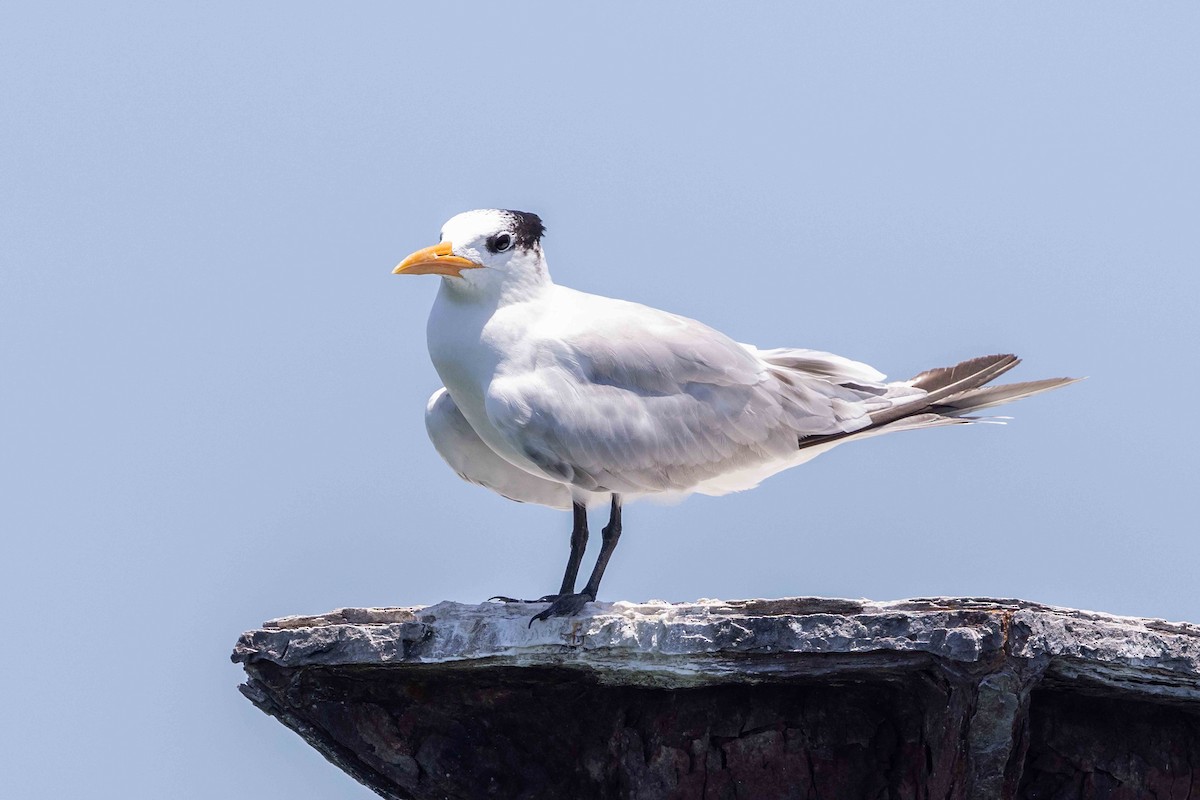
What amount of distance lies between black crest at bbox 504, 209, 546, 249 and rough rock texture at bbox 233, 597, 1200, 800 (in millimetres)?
2072

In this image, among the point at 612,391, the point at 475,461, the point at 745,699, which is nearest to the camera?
the point at 745,699

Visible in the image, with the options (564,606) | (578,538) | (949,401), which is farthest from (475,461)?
(949,401)

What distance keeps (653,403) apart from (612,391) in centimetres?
24

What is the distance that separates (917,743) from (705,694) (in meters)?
0.92

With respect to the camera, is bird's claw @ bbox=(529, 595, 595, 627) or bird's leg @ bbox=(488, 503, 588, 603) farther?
bird's leg @ bbox=(488, 503, 588, 603)

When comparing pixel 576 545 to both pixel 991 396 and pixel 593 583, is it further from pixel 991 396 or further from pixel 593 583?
pixel 991 396

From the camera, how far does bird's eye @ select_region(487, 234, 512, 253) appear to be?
8.34 m

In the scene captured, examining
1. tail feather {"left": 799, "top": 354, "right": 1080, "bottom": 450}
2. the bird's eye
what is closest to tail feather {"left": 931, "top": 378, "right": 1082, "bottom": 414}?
tail feather {"left": 799, "top": 354, "right": 1080, "bottom": 450}

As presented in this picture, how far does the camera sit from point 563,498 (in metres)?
9.24

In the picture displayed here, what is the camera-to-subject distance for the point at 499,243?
27.5 feet

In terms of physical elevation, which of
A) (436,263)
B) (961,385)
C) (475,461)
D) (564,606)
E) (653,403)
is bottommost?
(564,606)

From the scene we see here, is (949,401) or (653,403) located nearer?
(653,403)

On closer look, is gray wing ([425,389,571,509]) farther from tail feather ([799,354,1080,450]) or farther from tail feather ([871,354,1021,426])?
tail feather ([871,354,1021,426])

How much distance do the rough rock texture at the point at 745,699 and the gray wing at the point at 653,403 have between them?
0.93m
